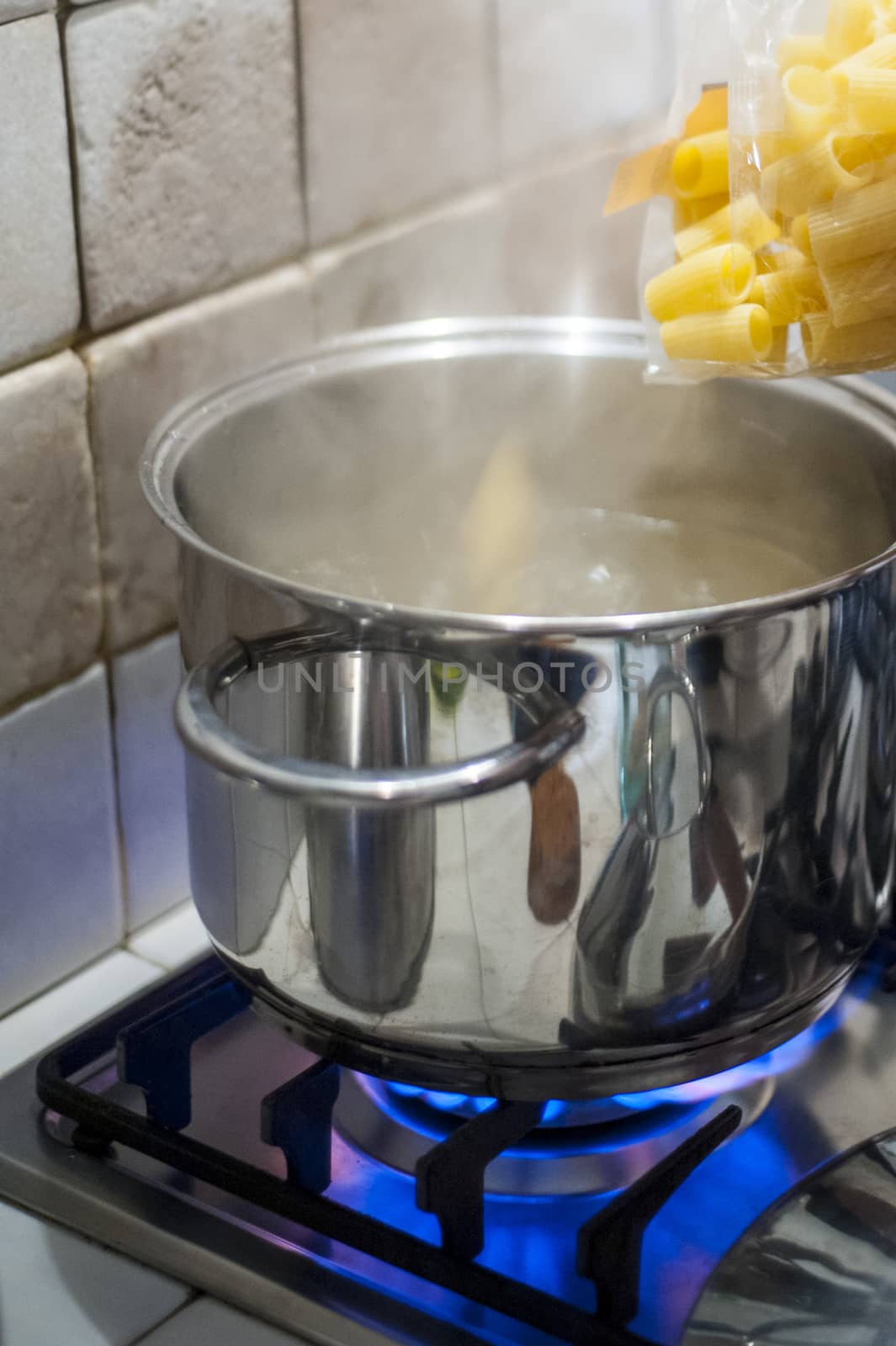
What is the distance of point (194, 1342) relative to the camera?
0.47 metres

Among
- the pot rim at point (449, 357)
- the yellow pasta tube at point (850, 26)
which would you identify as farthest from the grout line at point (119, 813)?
the yellow pasta tube at point (850, 26)

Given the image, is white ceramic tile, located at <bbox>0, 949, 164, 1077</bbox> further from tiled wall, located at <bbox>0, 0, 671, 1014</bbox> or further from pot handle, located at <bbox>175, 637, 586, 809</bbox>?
pot handle, located at <bbox>175, 637, 586, 809</bbox>

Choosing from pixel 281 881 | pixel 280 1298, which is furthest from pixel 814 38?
pixel 280 1298

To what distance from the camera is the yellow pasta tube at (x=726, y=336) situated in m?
0.49

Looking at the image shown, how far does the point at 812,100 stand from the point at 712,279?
58 mm

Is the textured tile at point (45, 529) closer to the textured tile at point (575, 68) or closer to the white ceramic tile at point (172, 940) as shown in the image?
the white ceramic tile at point (172, 940)

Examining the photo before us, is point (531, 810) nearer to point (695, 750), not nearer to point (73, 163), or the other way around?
point (695, 750)

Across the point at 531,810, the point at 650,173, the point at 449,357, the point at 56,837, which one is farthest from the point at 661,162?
the point at 56,837

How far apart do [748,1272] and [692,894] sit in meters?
0.12

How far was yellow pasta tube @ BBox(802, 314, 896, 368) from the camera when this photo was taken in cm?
48

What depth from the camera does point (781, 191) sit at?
1.60ft

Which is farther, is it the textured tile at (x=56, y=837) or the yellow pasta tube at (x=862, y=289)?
the textured tile at (x=56, y=837)

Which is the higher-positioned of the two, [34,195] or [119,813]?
[34,195]

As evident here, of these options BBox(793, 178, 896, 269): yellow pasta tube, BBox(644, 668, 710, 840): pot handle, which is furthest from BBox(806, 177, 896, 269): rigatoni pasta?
BBox(644, 668, 710, 840): pot handle
